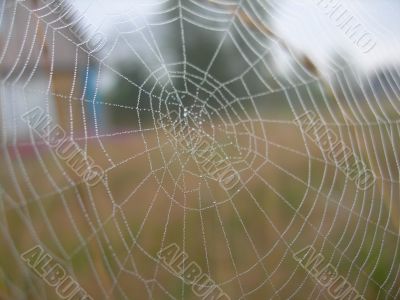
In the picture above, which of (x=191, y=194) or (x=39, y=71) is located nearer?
(x=39, y=71)

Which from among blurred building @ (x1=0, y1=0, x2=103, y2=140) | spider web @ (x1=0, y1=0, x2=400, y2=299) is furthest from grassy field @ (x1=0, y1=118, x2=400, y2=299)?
blurred building @ (x1=0, y1=0, x2=103, y2=140)

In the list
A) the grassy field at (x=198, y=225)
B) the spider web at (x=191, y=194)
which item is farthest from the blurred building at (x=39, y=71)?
the grassy field at (x=198, y=225)

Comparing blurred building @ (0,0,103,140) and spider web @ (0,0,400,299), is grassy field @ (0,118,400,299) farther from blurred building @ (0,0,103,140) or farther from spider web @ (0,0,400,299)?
blurred building @ (0,0,103,140)

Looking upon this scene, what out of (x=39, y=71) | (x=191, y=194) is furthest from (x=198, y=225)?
(x=39, y=71)

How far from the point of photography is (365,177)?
1802 mm

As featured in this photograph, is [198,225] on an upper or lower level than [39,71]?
lower

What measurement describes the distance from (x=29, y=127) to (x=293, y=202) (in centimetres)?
109

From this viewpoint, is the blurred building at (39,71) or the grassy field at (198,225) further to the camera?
the grassy field at (198,225)

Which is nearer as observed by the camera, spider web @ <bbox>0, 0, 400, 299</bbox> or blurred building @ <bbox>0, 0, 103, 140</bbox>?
blurred building @ <bbox>0, 0, 103, 140</bbox>

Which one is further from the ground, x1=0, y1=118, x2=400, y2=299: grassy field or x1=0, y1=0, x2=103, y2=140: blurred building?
x1=0, y1=0, x2=103, y2=140: blurred building

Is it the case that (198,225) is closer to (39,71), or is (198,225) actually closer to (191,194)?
(191,194)

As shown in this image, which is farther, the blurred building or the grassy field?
the grassy field

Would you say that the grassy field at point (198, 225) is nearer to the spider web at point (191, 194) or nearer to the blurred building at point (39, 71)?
the spider web at point (191, 194)

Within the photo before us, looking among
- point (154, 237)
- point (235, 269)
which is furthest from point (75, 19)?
point (235, 269)
